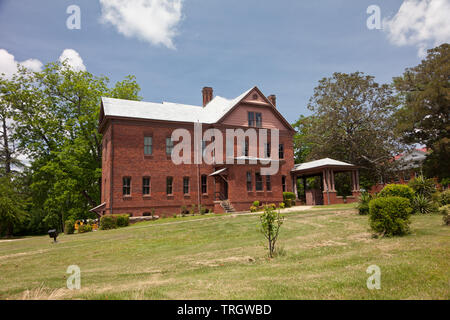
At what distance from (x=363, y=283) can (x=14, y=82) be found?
40.8m

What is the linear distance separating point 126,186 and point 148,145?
14.0ft

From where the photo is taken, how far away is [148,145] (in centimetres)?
2880

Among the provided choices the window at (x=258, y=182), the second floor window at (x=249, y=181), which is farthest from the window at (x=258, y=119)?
the second floor window at (x=249, y=181)

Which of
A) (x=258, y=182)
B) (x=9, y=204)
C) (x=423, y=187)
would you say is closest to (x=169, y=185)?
(x=258, y=182)

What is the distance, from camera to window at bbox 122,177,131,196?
89.9 ft

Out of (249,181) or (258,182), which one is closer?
(249,181)

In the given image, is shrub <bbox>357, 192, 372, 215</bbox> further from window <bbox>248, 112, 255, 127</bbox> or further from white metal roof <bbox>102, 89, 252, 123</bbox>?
white metal roof <bbox>102, 89, 252, 123</bbox>

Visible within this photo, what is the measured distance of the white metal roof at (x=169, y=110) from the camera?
28781mm

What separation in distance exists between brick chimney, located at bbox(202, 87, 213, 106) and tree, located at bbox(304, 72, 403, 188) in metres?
14.2

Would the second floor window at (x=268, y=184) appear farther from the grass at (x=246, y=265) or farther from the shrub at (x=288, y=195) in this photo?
the grass at (x=246, y=265)

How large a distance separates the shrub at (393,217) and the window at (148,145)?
70.9 ft

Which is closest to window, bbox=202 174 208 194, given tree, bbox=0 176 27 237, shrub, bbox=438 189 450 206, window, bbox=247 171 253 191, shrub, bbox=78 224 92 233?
window, bbox=247 171 253 191

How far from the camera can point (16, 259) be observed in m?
13.7

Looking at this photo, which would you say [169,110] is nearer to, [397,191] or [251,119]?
[251,119]
